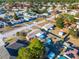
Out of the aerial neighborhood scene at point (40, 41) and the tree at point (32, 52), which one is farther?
the aerial neighborhood scene at point (40, 41)

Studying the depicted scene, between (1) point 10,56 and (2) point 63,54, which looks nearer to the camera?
(1) point 10,56

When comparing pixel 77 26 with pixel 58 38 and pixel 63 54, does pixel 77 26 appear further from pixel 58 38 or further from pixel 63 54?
pixel 63 54

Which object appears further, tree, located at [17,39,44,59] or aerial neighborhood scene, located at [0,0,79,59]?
aerial neighborhood scene, located at [0,0,79,59]

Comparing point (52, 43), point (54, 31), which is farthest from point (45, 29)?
point (52, 43)

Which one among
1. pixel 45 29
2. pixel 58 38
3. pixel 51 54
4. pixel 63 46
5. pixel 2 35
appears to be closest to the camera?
pixel 51 54

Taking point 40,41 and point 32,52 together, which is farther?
point 40,41

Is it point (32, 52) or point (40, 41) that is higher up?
point (32, 52)

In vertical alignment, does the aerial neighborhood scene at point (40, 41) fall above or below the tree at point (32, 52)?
below

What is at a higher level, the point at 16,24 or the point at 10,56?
the point at 10,56

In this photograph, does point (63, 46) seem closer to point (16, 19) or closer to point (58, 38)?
point (58, 38)

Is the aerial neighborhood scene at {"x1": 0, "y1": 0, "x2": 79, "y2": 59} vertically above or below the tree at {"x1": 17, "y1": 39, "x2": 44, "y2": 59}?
below

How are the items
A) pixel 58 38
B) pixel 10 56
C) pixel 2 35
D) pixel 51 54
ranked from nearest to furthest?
pixel 10 56
pixel 51 54
pixel 58 38
pixel 2 35
